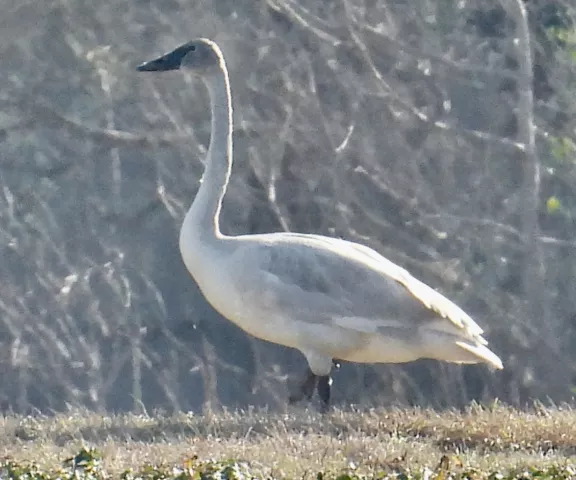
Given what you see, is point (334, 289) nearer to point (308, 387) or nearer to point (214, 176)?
point (308, 387)

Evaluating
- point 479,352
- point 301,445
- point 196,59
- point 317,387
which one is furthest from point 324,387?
point 196,59

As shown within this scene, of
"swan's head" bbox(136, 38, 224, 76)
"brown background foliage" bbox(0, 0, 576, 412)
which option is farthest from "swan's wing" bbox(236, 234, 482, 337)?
"brown background foliage" bbox(0, 0, 576, 412)

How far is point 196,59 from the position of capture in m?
9.95

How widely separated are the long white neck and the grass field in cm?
114

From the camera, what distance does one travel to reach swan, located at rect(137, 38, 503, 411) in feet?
29.7

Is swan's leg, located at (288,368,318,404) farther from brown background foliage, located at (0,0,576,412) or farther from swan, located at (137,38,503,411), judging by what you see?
brown background foliage, located at (0,0,576,412)

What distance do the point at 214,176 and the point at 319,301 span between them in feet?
3.34

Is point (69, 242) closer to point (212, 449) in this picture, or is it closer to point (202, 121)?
point (202, 121)

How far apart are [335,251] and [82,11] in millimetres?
5221

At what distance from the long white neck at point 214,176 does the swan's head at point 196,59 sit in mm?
48

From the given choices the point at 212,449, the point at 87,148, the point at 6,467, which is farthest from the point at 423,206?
the point at 6,467

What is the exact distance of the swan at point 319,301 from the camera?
9.06m

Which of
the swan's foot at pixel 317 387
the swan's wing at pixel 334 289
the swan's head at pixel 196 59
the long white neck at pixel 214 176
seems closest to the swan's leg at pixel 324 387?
the swan's foot at pixel 317 387

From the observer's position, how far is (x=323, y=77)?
1346 centimetres
